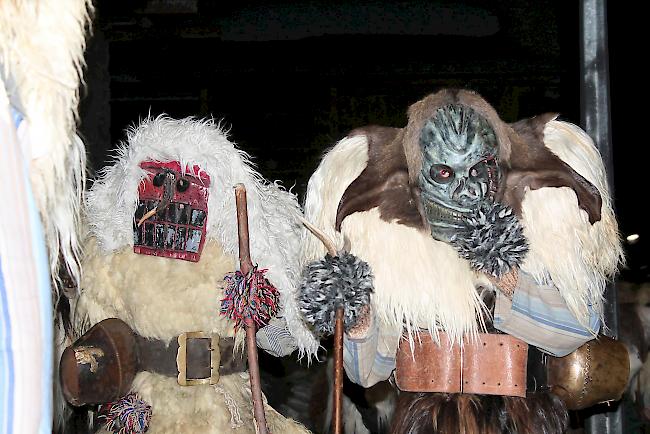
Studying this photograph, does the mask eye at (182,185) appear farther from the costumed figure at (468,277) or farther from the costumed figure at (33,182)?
the costumed figure at (33,182)

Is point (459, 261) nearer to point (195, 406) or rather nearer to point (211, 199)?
point (211, 199)

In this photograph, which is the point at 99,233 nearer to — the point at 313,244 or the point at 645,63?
the point at 313,244

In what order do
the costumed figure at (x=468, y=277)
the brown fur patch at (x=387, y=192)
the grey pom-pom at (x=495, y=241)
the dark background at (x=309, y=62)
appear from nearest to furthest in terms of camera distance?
the grey pom-pom at (x=495, y=241), the costumed figure at (x=468, y=277), the brown fur patch at (x=387, y=192), the dark background at (x=309, y=62)

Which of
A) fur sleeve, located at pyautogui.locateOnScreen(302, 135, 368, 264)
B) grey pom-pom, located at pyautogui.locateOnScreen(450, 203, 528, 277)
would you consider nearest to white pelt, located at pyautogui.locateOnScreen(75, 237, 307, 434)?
fur sleeve, located at pyautogui.locateOnScreen(302, 135, 368, 264)

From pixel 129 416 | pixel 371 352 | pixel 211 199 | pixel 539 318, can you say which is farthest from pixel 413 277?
pixel 129 416

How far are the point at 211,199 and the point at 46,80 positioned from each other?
137cm

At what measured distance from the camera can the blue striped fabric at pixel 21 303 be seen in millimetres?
1096

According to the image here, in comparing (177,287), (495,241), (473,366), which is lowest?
(473,366)

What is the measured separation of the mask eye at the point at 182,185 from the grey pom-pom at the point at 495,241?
2.87ft

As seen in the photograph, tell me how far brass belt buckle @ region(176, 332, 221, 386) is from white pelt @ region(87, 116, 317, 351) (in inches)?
10.4

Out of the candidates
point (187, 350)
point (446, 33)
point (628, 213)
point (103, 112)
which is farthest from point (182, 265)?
point (446, 33)

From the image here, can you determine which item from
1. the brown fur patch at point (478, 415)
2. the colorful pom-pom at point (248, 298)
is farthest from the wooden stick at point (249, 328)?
the brown fur patch at point (478, 415)

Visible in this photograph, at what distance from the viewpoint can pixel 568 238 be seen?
240cm

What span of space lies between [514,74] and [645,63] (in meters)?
0.95
